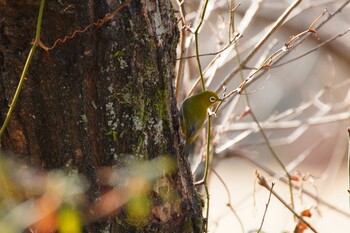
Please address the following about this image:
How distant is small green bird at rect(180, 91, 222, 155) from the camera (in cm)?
191

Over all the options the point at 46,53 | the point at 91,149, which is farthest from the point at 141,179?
the point at 46,53

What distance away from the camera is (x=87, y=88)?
5.03 feet

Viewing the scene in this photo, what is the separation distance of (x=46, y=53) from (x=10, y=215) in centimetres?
36

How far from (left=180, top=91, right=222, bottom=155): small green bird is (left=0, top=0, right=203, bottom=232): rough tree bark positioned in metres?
0.24

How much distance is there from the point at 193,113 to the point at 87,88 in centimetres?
60

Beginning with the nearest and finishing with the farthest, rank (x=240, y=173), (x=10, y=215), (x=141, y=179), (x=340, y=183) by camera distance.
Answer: (x=10, y=215), (x=141, y=179), (x=340, y=183), (x=240, y=173)

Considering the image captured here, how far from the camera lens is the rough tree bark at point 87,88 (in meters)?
1.50

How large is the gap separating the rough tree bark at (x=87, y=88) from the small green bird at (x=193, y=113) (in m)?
0.24

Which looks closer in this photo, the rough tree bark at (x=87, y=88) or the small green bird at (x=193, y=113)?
the rough tree bark at (x=87, y=88)

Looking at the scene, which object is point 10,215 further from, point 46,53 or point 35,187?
point 46,53

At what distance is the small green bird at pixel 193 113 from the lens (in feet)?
6.25

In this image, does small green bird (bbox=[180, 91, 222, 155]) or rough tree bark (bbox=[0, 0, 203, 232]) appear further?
small green bird (bbox=[180, 91, 222, 155])

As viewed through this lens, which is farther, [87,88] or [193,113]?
[193,113]

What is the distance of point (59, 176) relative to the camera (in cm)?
155
